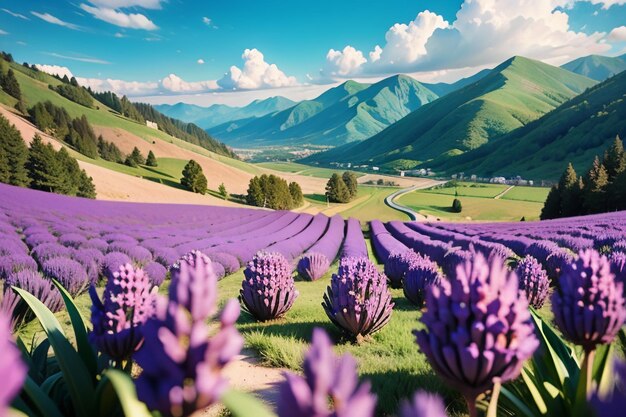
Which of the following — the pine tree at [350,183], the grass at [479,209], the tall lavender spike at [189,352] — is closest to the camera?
the tall lavender spike at [189,352]

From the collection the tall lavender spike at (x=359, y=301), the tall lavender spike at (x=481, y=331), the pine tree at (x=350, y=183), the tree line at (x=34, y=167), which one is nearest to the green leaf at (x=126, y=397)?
the tall lavender spike at (x=481, y=331)

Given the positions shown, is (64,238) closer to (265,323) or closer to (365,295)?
(265,323)

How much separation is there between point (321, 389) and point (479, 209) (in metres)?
78.2

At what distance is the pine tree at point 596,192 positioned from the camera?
39.3m

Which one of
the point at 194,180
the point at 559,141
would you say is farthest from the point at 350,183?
the point at 559,141

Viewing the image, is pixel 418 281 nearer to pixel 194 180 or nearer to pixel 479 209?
pixel 194 180

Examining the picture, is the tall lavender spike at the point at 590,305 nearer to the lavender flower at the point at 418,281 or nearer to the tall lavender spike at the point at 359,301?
the tall lavender spike at the point at 359,301

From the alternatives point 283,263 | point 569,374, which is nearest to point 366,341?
point 283,263

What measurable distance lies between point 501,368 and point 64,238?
14.2 metres

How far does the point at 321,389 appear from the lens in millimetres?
858

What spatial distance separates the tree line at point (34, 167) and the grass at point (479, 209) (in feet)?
183

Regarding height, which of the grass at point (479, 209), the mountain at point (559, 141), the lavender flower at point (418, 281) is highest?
the mountain at point (559, 141)

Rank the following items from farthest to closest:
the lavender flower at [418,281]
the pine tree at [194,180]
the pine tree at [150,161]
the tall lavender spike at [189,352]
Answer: the pine tree at [150,161]
the pine tree at [194,180]
the lavender flower at [418,281]
the tall lavender spike at [189,352]

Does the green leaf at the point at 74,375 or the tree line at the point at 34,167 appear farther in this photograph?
the tree line at the point at 34,167
